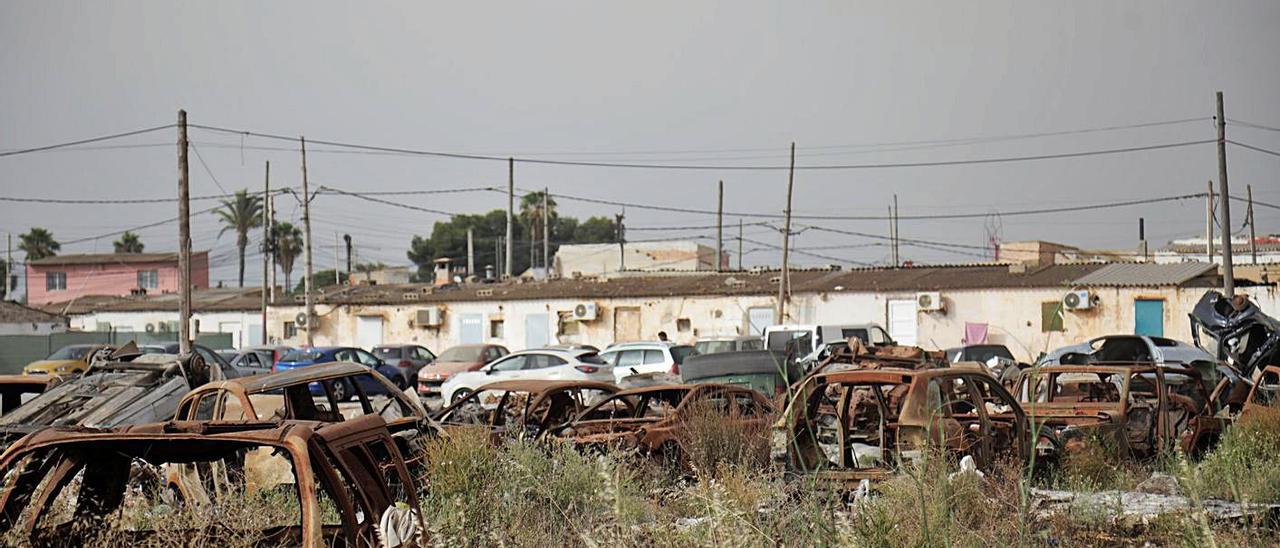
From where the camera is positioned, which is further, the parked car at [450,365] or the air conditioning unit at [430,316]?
the air conditioning unit at [430,316]

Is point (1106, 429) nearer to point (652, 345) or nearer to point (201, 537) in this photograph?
point (201, 537)

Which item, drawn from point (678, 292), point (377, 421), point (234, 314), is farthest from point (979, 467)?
point (234, 314)

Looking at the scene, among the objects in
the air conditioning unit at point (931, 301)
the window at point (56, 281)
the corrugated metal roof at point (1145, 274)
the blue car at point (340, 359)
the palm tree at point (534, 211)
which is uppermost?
the palm tree at point (534, 211)

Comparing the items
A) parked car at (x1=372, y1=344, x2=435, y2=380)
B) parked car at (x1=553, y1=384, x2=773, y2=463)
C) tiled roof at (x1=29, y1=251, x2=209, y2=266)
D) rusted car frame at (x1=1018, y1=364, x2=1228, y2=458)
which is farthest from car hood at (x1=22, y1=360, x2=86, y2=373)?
tiled roof at (x1=29, y1=251, x2=209, y2=266)

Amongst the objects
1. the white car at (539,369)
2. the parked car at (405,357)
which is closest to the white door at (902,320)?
the white car at (539,369)

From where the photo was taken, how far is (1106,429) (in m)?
13.1

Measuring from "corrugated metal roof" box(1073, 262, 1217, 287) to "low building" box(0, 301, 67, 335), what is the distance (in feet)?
130

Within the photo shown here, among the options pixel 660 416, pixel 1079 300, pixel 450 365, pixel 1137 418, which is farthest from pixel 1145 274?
pixel 660 416

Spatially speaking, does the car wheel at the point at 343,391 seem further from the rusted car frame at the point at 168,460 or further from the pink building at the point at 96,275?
the pink building at the point at 96,275

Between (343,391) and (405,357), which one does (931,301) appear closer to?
(405,357)

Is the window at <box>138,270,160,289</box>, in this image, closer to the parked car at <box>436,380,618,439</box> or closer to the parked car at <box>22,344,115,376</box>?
the parked car at <box>22,344,115,376</box>

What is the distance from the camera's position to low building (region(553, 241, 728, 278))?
2581 inches

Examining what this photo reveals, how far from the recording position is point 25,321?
1986 inches

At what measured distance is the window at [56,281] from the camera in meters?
78.2
